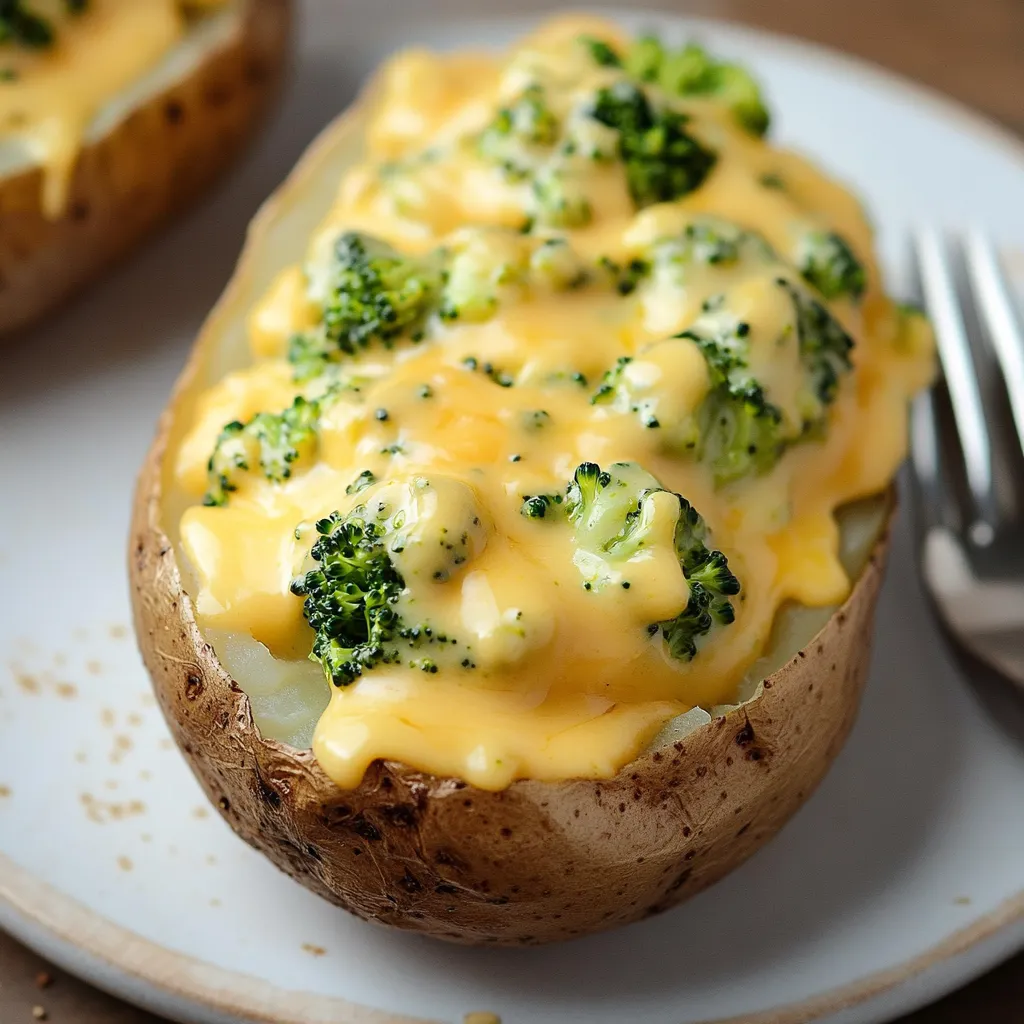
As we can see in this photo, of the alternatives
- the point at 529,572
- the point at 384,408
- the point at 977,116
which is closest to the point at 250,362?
the point at 384,408

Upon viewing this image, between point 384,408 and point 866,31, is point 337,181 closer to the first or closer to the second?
point 384,408

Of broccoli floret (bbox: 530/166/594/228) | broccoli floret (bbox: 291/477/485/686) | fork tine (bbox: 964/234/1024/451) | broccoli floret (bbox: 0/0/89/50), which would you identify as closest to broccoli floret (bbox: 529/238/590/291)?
broccoli floret (bbox: 530/166/594/228)

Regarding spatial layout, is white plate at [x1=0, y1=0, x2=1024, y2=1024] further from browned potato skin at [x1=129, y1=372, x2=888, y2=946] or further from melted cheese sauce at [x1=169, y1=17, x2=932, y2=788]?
melted cheese sauce at [x1=169, y1=17, x2=932, y2=788]

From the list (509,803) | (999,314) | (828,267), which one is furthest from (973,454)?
(509,803)

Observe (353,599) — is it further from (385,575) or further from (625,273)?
(625,273)

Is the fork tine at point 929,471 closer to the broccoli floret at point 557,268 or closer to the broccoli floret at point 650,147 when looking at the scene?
the broccoli floret at point 650,147

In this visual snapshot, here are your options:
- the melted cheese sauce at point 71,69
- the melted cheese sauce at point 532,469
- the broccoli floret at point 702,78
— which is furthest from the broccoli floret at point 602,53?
the melted cheese sauce at point 71,69
